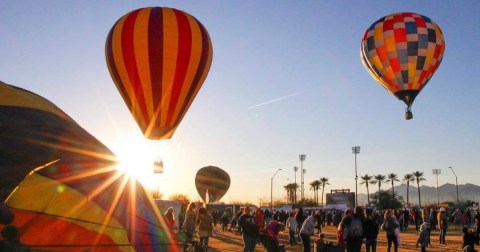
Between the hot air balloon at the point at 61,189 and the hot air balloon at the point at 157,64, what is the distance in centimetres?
1119

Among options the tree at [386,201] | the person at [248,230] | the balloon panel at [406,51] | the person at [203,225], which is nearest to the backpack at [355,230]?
the person at [248,230]

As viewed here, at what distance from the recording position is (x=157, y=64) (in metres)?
14.6

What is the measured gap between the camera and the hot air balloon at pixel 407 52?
19.8 m

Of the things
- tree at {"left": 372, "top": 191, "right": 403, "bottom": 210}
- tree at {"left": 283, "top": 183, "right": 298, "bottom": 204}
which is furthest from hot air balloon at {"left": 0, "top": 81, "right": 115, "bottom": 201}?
tree at {"left": 283, "top": 183, "right": 298, "bottom": 204}

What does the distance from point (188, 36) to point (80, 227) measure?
1274 centimetres

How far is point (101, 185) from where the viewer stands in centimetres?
285

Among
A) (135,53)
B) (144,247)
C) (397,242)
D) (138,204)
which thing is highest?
(135,53)

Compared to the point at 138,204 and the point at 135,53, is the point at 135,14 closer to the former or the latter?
the point at 135,53

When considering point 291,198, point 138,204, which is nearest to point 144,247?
point 138,204

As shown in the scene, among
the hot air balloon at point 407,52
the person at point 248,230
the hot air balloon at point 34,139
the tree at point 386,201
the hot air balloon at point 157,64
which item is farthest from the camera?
the tree at point 386,201

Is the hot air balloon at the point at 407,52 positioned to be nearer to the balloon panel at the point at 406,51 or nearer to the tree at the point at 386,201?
the balloon panel at the point at 406,51

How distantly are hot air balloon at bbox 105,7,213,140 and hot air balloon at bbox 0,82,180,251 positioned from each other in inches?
441

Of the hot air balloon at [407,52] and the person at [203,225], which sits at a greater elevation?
the hot air balloon at [407,52]

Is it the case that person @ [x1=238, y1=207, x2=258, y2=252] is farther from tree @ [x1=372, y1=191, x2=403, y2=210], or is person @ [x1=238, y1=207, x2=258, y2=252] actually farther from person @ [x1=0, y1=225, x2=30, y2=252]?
tree @ [x1=372, y1=191, x2=403, y2=210]
